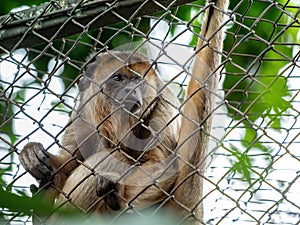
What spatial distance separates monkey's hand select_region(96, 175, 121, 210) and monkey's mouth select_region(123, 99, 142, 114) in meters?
0.42

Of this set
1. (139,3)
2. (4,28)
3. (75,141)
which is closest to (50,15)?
(4,28)

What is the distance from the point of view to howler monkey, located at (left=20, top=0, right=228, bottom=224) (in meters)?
2.38

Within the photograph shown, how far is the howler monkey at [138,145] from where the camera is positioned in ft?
7.79

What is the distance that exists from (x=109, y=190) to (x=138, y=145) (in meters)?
0.51

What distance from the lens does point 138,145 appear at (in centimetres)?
304

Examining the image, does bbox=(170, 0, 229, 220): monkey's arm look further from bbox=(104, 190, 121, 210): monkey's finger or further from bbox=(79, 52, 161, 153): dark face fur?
bbox=(79, 52, 161, 153): dark face fur

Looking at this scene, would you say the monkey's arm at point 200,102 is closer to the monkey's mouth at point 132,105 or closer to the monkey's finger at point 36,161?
the monkey's mouth at point 132,105

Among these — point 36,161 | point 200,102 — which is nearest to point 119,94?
point 36,161

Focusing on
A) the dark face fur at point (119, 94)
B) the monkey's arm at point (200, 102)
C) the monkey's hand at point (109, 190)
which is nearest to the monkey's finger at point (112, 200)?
the monkey's hand at point (109, 190)

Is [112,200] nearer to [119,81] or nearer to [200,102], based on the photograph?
[200,102]

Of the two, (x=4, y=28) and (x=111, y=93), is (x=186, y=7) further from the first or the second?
(x=4, y=28)

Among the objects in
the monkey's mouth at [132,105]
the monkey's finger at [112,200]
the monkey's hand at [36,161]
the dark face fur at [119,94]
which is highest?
the dark face fur at [119,94]

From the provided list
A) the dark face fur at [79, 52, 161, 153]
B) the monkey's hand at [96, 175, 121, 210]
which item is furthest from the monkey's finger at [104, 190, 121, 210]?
the dark face fur at [79, 52, 161, 153]

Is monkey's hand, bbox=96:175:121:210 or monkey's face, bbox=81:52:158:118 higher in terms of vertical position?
monkey's face, bbox=81:52:158:118
